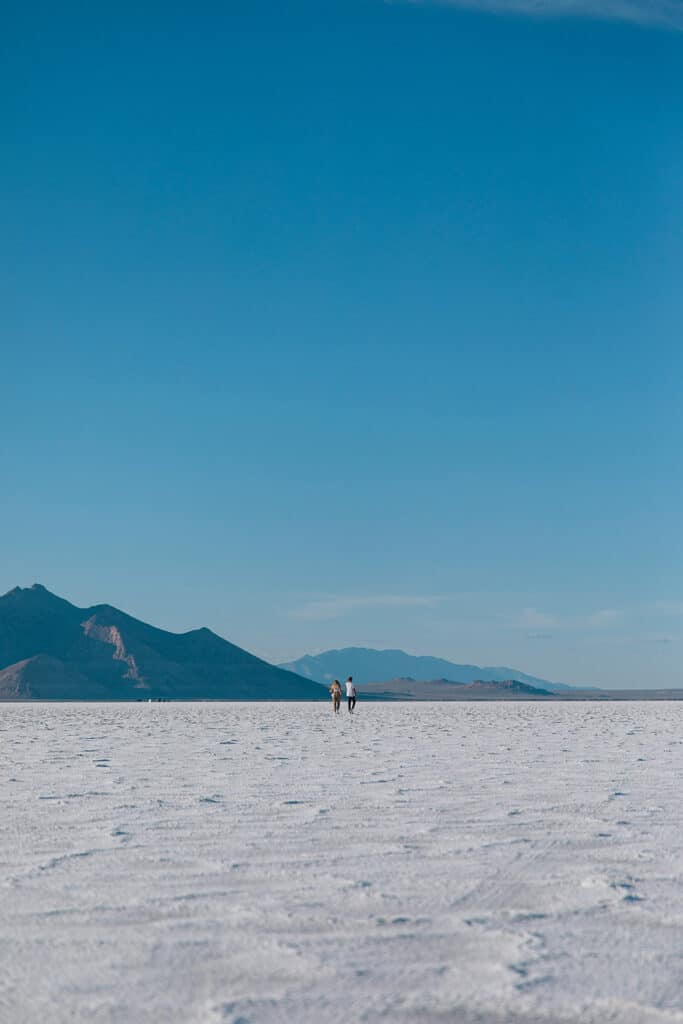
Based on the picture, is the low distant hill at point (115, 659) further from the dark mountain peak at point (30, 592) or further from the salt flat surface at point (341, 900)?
the salt flat surface at point (341, 900)

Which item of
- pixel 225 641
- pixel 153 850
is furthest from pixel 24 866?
pixel 225 641

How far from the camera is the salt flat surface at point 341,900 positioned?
3941mm

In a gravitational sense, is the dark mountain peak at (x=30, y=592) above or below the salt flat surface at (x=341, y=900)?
above

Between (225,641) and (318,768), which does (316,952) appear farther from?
(225,641)

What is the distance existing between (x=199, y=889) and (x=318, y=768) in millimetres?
7325

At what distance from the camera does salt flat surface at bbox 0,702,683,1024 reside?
12.9 feet

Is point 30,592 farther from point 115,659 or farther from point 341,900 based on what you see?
point 341,900

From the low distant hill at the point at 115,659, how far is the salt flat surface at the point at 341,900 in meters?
129

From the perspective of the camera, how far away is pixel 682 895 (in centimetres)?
560

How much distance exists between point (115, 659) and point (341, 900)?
15933cm

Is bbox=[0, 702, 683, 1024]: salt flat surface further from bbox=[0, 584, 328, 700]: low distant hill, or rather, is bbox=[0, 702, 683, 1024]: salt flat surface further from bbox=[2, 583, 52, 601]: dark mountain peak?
bbox=[2, 583, 52, 601]: dark mountain peak

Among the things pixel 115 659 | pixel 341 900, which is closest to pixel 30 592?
pixel 115 659

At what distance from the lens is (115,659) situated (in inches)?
6314

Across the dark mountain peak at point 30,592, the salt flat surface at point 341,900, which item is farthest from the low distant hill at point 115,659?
the salt flat surface at point 341,900
